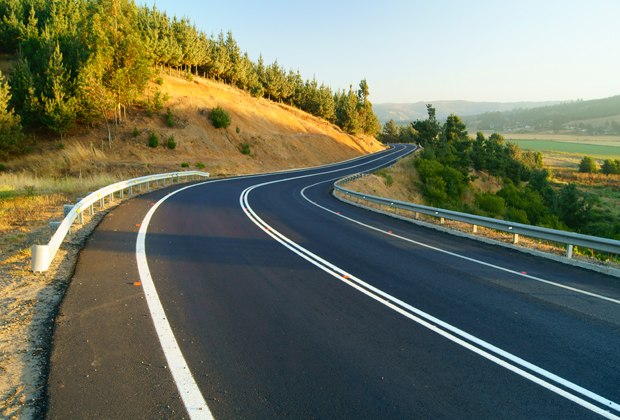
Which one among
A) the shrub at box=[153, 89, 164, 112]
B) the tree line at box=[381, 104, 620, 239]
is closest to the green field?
the tree line at box=[381, 104, 620, 239]

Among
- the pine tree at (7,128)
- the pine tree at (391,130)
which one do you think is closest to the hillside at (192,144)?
the pine tree at (7,128)

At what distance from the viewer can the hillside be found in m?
31.5

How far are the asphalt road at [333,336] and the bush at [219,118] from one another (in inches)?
1499

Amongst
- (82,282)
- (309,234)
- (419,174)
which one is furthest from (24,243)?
(419,174)

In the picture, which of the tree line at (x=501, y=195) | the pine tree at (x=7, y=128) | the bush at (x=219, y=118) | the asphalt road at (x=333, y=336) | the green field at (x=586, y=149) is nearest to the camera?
the asphalt road at (x=333, y=336)

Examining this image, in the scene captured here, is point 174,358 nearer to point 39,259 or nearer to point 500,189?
point 39,259

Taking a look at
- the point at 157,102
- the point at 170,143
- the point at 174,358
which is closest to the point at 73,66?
the point at 157,102

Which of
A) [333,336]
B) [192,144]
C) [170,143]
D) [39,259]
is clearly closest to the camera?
[333,336]

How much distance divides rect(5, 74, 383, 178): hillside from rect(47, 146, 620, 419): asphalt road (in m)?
25.9

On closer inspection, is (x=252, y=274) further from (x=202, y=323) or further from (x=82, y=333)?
(x=82, y=333)

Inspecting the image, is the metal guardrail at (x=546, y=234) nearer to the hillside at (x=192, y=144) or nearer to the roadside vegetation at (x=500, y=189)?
the hillside at (x=192, y=144)

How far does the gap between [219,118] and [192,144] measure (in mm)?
6294

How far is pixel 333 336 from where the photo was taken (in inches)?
177

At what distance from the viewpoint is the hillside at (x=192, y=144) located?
103 feet
